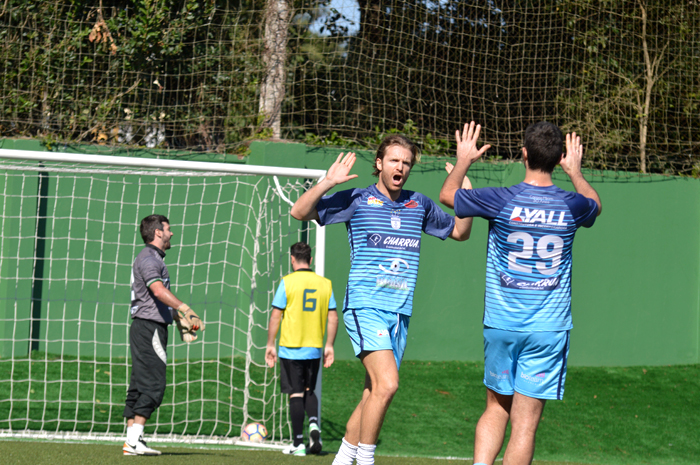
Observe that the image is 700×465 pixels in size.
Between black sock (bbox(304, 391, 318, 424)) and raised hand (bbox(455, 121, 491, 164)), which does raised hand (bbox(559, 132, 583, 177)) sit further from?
black sock (bbox(304, 391, 318, 424))

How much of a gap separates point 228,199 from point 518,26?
457cm

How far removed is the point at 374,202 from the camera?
3662mm

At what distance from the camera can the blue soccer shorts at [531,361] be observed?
122 inches

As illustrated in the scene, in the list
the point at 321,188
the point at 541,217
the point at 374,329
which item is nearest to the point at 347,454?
the point at 374,329

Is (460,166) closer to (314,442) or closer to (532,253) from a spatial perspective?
(532,253)

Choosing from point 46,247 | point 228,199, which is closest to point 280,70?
point 228,199

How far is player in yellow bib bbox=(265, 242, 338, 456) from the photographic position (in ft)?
18.4

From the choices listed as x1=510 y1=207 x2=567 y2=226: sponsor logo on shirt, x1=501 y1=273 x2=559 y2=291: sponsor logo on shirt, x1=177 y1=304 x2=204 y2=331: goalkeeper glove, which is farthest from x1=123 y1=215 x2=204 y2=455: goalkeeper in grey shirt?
x1=510 y1=207 x2=567 y2=226: sponsor logo on shirt

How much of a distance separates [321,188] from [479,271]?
596cm

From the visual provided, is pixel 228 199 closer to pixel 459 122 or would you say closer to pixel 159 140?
pixel 159 140

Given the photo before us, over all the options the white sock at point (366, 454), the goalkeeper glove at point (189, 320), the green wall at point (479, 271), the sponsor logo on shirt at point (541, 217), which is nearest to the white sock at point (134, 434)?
the goalkeeper glove at point (189, 320)

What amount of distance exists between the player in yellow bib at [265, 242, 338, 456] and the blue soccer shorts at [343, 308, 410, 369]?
7.08 ft

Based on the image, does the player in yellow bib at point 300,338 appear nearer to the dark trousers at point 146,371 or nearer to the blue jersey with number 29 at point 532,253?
the dark trousers at point 146,371

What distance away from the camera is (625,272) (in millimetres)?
9336
